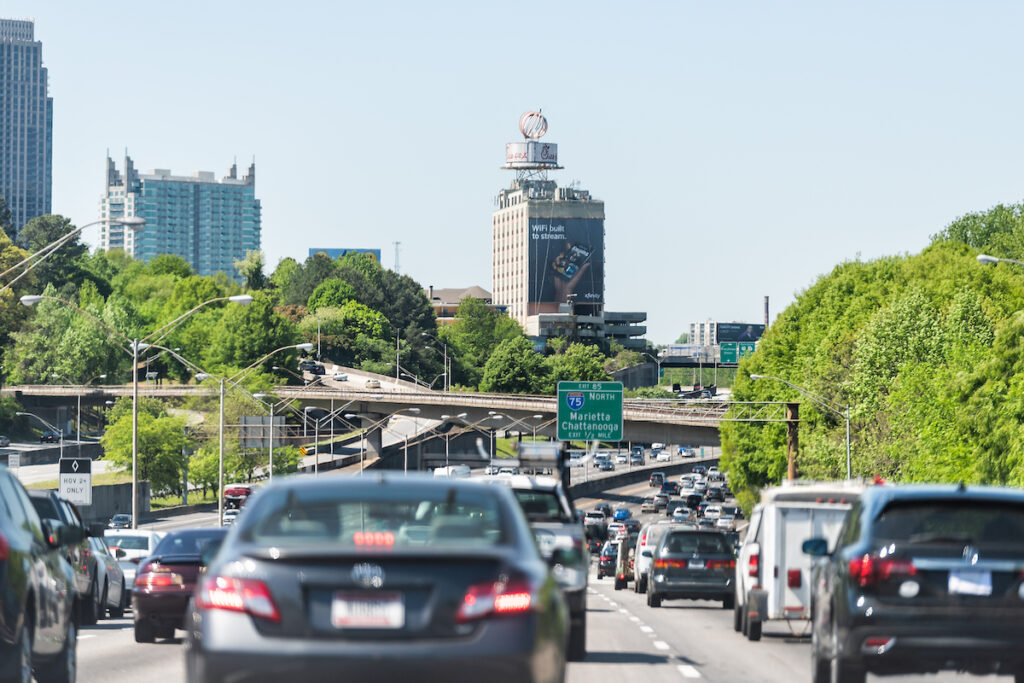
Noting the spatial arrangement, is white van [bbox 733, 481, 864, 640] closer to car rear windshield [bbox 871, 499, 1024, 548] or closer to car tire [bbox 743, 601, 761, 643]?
car tire [bbox 743, 601, 761, 643]

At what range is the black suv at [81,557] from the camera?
61.0 ft

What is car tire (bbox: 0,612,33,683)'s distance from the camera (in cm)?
1107

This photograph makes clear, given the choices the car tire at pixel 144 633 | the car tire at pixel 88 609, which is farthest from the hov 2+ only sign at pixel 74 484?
the car tire at pixel 144 633

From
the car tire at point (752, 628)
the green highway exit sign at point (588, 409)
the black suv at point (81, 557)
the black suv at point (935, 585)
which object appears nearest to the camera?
the black suv at point (935, 585)

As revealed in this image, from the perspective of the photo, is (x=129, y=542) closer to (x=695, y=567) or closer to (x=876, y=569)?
(x=695, y=567)

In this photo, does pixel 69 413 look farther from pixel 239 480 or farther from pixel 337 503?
pixel 337 503

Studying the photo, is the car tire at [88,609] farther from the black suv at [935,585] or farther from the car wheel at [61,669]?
the black suv at [935,585]

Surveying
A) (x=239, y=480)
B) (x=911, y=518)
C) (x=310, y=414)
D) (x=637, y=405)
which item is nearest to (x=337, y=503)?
(x=911, y=518)

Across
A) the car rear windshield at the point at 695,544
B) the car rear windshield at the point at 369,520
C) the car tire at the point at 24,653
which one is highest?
the car rear windshield at the point at 369,520

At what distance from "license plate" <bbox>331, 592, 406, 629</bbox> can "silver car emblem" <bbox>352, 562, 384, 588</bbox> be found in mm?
55

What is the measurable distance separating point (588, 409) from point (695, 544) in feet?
144

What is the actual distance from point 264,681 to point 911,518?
5575 mm

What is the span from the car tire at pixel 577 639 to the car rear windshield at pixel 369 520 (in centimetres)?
737

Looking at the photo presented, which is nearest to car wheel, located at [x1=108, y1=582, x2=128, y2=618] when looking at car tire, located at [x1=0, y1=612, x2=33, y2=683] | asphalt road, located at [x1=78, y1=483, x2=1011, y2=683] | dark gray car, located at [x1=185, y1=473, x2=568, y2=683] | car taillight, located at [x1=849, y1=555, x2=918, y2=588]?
asphalt road, located at [x1=78, y1=483, x2=1011, y2=683]
